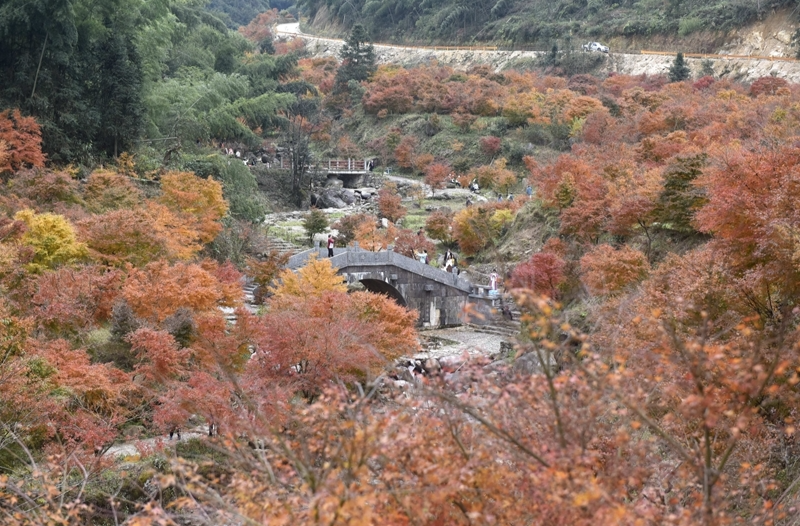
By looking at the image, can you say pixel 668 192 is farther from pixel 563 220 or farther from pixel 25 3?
pixel 25 3

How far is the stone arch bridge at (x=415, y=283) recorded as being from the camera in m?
26.6

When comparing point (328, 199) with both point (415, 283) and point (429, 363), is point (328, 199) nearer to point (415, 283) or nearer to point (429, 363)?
point (415, 283)

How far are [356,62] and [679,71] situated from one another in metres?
28.0

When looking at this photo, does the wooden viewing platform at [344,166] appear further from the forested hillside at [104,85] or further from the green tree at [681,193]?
the green tree at [681,193]

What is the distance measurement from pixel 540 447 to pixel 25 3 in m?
25.6

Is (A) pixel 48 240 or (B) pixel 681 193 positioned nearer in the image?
(A) pixel 48 240

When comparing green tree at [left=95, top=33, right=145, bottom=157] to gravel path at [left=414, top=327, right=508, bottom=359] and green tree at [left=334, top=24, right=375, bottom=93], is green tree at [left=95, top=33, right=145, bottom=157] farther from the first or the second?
green tree at [left=334, top=24, right=375, bottom=93]

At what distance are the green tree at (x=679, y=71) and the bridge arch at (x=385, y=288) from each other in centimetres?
3116

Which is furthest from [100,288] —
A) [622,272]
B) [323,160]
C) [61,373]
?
[323,160]

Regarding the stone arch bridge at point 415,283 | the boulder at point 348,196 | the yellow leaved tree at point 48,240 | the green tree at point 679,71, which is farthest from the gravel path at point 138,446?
the green tree at point 679,71

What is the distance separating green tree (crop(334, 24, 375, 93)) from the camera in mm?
62750

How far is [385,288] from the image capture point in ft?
92.1

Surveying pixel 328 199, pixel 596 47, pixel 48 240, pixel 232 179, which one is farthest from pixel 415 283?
pixel 596 47

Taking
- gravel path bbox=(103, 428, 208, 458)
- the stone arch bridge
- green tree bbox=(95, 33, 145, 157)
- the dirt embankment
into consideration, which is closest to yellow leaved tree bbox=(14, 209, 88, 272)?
gravel path bbox=(103, 428, 208, 458)
